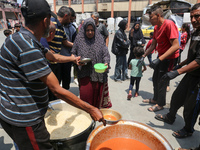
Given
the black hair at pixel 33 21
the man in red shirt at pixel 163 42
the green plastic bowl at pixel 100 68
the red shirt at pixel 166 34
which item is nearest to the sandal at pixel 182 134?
the man in red shirt at pixel 163 42

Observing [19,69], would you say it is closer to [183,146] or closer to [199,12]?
[199,12]

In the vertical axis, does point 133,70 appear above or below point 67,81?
above

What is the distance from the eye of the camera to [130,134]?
5.25ft

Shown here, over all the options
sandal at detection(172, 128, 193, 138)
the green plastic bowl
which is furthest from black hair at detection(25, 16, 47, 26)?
sandal at detection(172, 128, 193, 138)

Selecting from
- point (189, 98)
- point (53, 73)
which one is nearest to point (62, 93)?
point (53, 73)

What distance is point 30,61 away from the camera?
0.93m

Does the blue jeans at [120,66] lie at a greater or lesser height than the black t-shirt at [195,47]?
lesser

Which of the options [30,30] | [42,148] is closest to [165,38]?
[30,30]

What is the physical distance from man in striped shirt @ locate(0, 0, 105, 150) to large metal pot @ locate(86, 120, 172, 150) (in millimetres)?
445

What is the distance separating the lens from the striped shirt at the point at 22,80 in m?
0.93

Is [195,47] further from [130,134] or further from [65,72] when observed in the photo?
[65,72]

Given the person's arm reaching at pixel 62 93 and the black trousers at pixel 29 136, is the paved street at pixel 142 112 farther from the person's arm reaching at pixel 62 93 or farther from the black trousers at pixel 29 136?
the person's arm reaching at pixel 62 93

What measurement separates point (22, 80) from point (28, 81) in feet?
0.14

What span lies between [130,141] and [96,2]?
2724 centimetres
